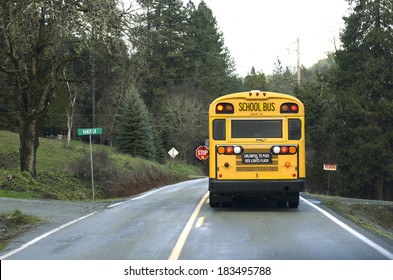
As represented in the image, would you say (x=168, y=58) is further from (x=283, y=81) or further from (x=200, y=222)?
(x=200, y=222)

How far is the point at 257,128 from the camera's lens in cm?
1392

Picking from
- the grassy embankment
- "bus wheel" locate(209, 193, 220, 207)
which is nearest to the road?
"bus wheel" locate(209, 193, 220, 207)

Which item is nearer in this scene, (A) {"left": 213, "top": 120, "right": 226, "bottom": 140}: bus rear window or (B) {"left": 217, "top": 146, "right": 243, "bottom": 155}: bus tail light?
(B) {"left": 217, "top": 146, "right": 243, "bottom": 155}: bus tail light

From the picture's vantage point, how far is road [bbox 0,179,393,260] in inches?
330

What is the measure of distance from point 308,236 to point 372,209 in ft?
36.1

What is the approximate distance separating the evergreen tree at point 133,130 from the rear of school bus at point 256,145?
3806 cm

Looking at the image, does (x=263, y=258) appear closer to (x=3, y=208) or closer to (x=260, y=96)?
(x=260, y=96)

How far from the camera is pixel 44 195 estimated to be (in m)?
20.8

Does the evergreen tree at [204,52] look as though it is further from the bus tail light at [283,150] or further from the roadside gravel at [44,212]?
the bus tail light at [283,150]

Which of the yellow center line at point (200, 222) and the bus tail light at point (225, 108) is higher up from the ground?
the bus tail light at point (225, 108)

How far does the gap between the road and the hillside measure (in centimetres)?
803

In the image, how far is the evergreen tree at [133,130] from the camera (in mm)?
51625

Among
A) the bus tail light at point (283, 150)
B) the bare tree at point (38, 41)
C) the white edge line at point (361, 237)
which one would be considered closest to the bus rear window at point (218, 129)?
the bus tail light at point (283, 150)

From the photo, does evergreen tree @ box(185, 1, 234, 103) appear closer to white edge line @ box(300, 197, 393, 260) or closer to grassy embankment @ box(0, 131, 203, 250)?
grassy embankment @ box(0, 131, 203, 250)
